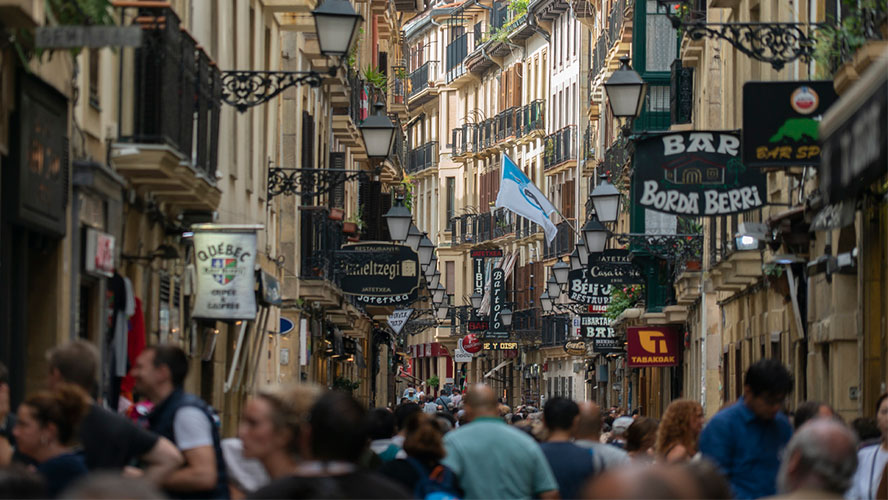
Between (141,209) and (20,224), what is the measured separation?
4.28 metres

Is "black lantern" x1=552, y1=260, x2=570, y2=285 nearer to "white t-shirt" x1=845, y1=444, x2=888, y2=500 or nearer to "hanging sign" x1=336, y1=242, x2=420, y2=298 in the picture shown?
"hanging sign" x1=336, y1=242, x2=420, y2=298

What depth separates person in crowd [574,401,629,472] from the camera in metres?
11.3

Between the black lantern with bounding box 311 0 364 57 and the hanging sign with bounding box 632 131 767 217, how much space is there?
282 cm

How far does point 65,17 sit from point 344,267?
2018cm

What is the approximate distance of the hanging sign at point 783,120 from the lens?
15391 mm

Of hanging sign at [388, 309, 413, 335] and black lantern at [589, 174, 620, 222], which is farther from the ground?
black lantern at [589, 174, 620, 222]

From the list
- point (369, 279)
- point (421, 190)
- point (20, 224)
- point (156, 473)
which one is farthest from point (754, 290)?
point (421, 190)

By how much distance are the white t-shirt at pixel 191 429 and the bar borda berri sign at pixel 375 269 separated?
22396 mm

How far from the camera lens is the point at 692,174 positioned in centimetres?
1789

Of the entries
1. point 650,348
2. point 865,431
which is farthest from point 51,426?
point 650,348

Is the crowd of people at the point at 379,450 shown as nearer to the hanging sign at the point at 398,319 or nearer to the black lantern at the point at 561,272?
the black lantern at the point at 561,272

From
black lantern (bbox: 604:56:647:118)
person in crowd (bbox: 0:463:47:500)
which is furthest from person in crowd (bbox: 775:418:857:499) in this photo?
black lantern (bbox: 604:56:647:118)

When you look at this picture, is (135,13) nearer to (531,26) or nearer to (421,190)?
(531,26)

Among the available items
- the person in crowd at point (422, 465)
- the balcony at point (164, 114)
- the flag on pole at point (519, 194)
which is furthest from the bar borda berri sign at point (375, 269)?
the person in crowd at point (422, 465)
